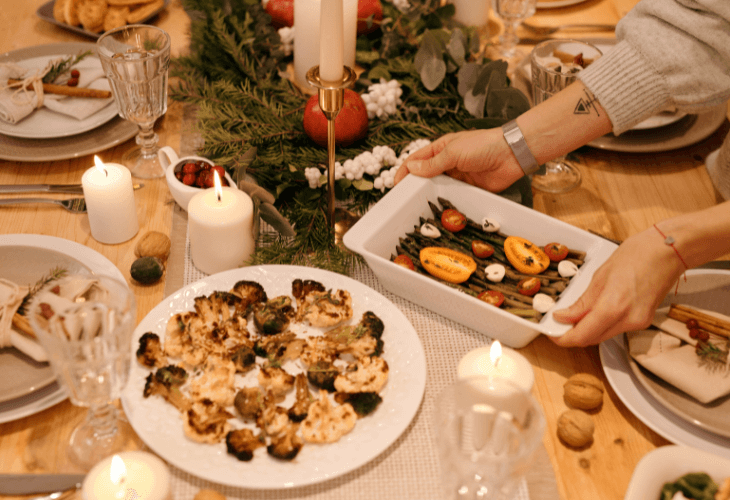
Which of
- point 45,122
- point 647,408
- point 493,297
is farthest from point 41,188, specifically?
point 647,408

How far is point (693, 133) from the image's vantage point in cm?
145

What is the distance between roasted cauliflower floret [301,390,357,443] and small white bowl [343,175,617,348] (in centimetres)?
25

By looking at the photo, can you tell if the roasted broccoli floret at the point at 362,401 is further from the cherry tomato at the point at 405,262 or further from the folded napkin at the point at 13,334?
the folded napkin at the point at 13,334

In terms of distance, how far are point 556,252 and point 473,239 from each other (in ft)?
0.49

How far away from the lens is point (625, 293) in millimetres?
947

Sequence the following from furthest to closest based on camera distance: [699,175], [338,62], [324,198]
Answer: [699,175] → [324,198] → [338,62]

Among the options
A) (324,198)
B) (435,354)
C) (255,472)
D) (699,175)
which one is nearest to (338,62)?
(324,198)

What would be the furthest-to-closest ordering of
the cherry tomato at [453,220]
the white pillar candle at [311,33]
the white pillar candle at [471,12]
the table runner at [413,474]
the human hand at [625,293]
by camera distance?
the white pillar candle at [471,12] → the white pillar candle at [311,33] → the cherry tomato at [453,220] → the human hand at [625,293] → the table runner at [413,474]

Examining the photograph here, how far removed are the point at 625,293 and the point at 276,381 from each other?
529 millimetres

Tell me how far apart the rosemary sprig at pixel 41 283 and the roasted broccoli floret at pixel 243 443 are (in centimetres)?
38

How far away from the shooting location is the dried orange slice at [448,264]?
1060mm

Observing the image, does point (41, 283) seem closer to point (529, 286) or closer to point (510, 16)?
point (529, 286)

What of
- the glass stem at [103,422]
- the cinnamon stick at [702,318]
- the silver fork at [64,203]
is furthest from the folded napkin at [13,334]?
the cinnamon stick at [702,318]

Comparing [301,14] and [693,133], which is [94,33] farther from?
[693,133]
